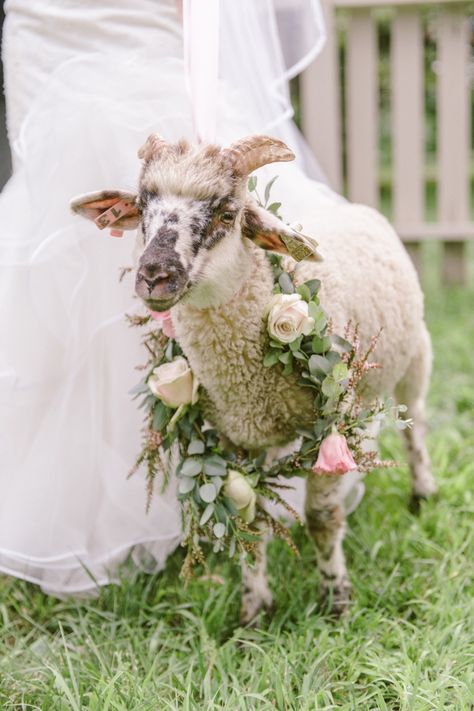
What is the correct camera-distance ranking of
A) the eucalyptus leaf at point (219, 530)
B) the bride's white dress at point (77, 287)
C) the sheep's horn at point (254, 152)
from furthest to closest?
1. the bride's white dress at point (77, 287)
2. the eucalyptus leaf at point (219, 530)
3. the sheep's horn at point (254, 152)

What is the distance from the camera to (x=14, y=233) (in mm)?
2529

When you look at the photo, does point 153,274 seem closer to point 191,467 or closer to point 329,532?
point 191,467

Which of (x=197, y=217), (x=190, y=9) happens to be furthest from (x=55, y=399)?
(x=190, y=9)

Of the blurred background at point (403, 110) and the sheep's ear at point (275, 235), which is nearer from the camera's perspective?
the sheep's ear at point (275, 235)

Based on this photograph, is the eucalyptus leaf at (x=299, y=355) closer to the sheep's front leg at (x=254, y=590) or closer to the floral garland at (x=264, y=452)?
the floral garland at (x=264, y=452)

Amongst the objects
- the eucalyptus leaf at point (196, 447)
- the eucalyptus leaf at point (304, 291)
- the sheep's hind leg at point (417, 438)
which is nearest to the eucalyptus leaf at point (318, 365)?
the eucalyptus leaf at point (304, 291)

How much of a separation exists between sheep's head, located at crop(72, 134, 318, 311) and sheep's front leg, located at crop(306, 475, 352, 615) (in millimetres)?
660

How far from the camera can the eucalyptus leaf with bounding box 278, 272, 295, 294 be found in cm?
205

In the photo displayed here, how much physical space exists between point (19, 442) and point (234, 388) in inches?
34.0

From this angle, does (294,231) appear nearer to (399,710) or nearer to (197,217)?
(197,217)

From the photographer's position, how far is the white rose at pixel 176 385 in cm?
209

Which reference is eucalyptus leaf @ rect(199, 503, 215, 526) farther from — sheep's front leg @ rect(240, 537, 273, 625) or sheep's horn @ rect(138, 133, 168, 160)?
sheep's horn @ rect(138, 133, 168, 160)

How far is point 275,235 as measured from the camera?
6.21 feet

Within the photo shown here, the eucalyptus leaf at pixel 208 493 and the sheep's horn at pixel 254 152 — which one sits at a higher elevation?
the sheep's horn at pixel 254 152
